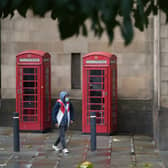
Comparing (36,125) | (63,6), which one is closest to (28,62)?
(36,125)

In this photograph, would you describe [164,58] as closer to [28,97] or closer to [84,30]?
[28,97]

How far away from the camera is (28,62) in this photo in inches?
576

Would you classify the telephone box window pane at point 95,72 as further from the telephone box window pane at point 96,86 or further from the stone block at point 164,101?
the stone block at point 164,101

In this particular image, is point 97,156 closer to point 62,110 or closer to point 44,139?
point 62,110

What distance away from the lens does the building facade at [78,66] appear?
15.2 metres

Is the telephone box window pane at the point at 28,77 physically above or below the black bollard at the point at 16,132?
above

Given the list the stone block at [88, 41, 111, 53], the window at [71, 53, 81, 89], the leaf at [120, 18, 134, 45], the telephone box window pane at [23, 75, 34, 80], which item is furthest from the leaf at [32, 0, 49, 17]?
the window at [71, 53, 81, 89]

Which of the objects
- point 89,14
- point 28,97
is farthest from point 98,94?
point 89,14

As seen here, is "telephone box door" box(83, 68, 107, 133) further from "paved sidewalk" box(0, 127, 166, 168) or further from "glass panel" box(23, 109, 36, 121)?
"glass panel" box(23, 109, 36, 121)

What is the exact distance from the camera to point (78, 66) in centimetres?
1581

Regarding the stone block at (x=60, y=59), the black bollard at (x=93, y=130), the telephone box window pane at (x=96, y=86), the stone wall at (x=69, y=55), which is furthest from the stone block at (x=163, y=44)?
the stone block at (x=60, y=59)

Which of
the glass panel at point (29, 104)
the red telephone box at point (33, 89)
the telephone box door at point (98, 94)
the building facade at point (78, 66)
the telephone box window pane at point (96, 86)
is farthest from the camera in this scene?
the building facade at point (78, 66)

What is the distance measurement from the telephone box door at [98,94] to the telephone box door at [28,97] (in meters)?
1.37

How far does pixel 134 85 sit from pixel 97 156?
3934 millimetres
